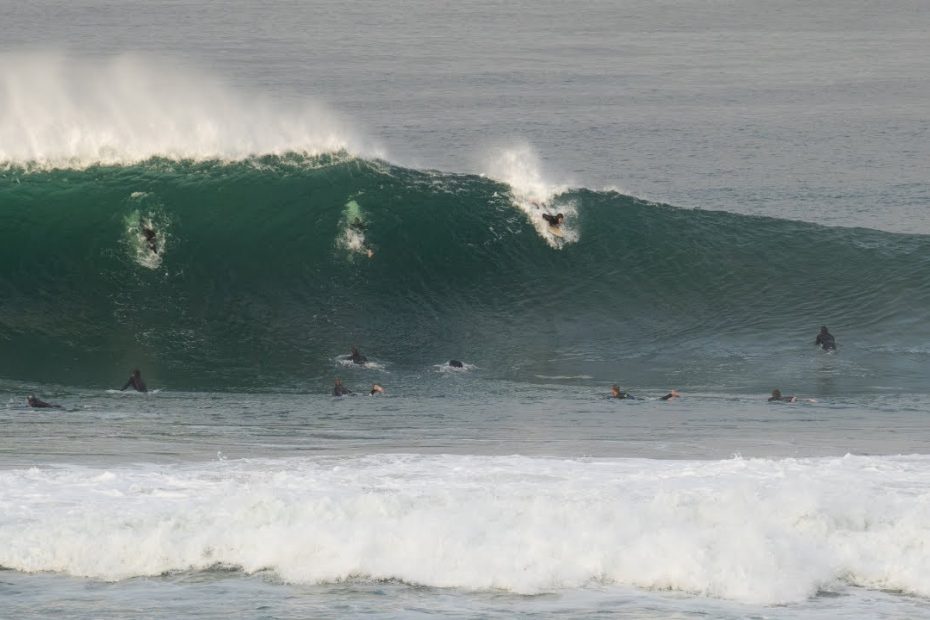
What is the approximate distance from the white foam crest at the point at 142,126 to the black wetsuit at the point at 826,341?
9053 millimetres

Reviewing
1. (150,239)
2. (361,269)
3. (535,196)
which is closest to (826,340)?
(535,196)

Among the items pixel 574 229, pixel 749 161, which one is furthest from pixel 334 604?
pixel 749 161

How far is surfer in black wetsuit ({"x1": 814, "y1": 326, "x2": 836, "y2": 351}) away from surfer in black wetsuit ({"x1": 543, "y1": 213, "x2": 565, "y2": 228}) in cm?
528

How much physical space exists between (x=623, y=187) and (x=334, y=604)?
80.0 feet

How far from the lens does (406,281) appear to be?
961 inches

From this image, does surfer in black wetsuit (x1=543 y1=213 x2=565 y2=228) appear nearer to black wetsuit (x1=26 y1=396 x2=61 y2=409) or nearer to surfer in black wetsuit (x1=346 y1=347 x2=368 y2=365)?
surfer in black wetsuit (x1=346 y1=347 x2=368 y2=365)

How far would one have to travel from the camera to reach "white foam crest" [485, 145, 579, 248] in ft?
85.5

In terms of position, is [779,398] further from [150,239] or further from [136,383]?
[150,239]

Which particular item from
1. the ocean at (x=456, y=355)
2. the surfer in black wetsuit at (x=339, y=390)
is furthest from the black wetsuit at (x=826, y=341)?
the surfer in black wetsuit at (x=339, y=390)

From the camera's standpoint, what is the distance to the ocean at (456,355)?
12047 mm

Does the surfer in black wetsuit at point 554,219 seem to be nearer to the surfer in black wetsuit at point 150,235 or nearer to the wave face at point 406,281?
the wave face at point 406,281

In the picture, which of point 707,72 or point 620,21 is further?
point 620,21

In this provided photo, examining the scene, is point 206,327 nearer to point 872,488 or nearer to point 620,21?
point 872,488

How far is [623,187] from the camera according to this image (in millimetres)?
34750
